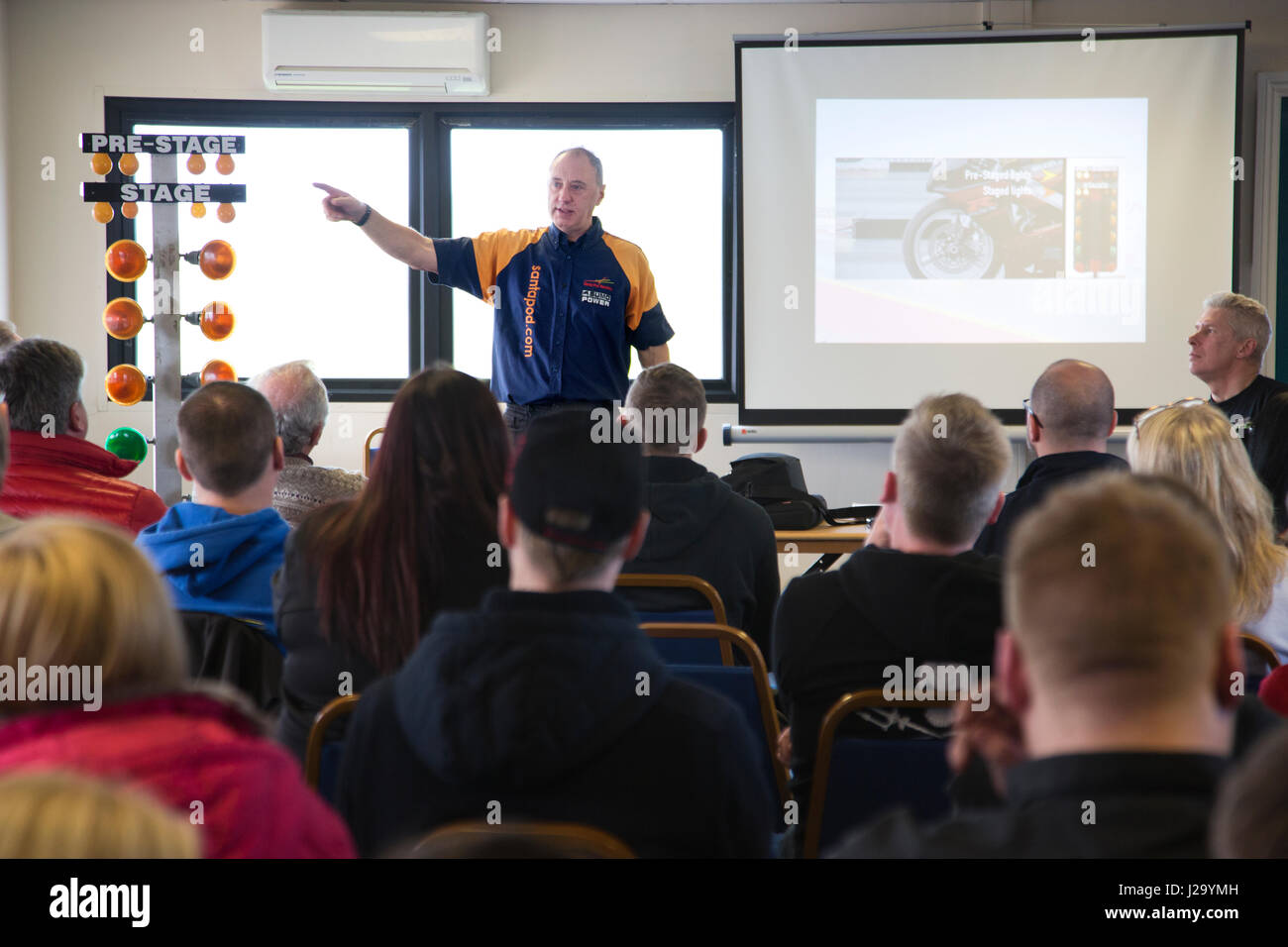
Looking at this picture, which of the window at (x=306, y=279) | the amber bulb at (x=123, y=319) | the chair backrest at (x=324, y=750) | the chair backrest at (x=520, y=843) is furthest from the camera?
the window at (x=306, y=279)

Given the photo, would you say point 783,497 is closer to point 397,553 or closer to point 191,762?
point 397,553

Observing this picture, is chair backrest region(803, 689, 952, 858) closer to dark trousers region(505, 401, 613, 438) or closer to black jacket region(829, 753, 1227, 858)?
black jacket region(829, 753, 1227, 858)

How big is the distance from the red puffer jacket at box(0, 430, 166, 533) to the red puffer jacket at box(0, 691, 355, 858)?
5.76 feet

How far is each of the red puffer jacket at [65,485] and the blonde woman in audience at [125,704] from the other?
172cm

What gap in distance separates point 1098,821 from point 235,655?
1.40 metres

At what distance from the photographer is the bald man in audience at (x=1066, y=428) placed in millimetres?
2730

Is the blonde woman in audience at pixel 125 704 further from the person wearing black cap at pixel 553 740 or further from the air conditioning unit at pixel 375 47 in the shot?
the air conditioning unit at pixel 375 47

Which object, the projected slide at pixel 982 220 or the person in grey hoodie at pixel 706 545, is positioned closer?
the person in grey hoodie at pixel 706 545

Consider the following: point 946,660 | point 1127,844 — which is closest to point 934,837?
point 1127,844

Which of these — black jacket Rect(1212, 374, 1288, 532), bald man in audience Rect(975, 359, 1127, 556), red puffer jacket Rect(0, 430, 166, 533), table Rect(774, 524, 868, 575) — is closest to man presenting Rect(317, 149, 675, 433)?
table Rect(774, 524, 868, 575)

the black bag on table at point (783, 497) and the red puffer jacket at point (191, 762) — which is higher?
the red puffer jacket at point (191, 762)

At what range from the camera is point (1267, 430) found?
3602 millimetres

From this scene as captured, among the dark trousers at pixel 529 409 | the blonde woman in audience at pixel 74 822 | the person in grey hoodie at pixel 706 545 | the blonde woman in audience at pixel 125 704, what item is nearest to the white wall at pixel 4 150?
the dark trousers at pixel 529 409
